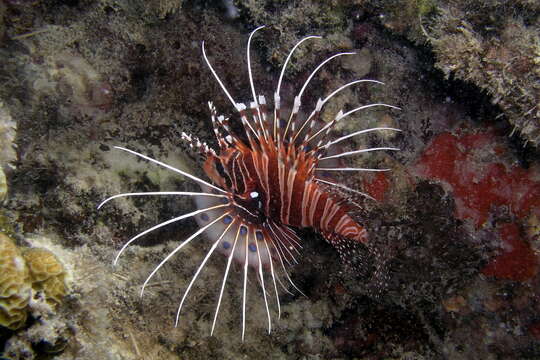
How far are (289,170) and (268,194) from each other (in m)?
0.36

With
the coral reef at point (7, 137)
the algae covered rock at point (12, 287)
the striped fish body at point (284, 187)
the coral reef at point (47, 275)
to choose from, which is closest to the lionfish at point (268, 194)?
the striped fish body at point (284, 187)

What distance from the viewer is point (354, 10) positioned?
3627mm

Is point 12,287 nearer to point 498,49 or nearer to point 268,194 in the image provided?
point 268,194

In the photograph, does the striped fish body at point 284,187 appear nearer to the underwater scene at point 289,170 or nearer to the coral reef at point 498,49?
the underwater scene at point 289,170

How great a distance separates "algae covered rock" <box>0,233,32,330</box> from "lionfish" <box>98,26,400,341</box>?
2.23ft

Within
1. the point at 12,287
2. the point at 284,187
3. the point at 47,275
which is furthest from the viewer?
the point at 284,187

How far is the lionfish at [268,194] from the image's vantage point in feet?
9.87

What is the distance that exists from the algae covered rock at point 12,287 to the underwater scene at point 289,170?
0.38m

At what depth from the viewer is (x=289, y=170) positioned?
9.72 feet

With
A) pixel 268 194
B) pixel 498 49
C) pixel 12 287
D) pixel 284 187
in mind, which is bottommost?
pixel 12 287

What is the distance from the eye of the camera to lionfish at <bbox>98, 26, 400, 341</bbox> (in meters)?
3.01

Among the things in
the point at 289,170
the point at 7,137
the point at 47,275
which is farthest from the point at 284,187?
the point at 7,137

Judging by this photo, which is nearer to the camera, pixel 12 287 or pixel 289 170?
pixel 12 287

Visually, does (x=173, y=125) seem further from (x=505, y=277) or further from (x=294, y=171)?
(x=505, y=277)
